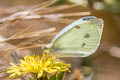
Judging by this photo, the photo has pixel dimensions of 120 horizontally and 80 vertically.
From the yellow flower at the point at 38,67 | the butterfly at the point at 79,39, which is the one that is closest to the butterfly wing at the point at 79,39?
the butterfly at the point at 79,39

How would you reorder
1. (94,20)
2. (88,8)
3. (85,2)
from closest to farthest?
(94,20), (85,2), (88,8)

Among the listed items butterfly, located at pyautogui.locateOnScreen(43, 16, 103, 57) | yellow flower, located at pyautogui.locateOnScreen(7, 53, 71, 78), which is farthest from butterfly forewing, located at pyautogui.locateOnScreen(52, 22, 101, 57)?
yellow flower, located at pyautogui.locateOnScreen(7, 53, 71, 78)

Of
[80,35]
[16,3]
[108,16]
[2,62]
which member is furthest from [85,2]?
[80,35]

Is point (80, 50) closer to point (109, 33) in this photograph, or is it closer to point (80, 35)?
point (80, 35)

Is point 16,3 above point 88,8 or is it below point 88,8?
above

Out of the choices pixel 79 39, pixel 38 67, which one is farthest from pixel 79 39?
pixel 38 67

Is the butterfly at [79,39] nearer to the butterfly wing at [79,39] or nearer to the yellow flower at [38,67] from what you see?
the butterfly wing at [79,39]

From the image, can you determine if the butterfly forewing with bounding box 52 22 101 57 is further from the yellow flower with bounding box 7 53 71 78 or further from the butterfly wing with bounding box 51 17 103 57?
the yellow flower with bounding box 7 53 71 78

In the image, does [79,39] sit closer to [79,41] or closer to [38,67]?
[79,41]

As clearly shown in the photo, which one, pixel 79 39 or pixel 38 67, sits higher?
pixel 79 39
